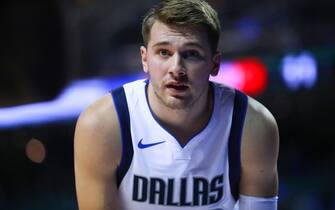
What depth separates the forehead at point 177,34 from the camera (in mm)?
2488

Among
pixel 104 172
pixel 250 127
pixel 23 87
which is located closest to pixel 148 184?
pixel 104 172

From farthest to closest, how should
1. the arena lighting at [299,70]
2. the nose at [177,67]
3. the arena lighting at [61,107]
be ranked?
the arena lighting at [299,70] → the arena lighting at [61,107] → the nose at [177,67]

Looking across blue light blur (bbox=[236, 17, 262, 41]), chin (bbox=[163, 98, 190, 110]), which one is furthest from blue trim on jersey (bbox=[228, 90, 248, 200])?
blue light blur (bbox=[236, 17, 262, 41])

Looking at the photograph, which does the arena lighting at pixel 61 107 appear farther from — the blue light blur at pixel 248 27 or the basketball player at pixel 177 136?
the basketball player at pixel 177 136

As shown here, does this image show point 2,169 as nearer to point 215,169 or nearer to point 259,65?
point 259,65

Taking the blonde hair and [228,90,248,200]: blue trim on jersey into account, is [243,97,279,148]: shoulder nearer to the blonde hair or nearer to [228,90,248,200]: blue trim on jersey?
[228,90,248,200]: blue trim on jersey

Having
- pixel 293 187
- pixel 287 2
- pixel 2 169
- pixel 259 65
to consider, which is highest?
pixel 287 2

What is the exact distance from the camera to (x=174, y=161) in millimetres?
2631

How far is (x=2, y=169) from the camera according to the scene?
7480mm

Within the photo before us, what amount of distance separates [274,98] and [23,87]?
376 cm

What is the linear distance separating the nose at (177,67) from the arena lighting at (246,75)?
6.12 metres

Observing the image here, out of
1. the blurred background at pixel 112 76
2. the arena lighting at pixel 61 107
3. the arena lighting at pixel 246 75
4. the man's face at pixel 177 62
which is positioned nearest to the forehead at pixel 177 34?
the man's face at pixel 177 62

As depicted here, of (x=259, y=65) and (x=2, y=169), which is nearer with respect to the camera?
(x=2, y=169)

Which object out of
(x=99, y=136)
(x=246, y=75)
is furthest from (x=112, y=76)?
(x=99, y=136)
